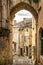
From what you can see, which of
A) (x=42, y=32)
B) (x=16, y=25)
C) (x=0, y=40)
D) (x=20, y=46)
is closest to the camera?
(x=0, y=40)

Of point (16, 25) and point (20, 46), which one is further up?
point (16, 25)

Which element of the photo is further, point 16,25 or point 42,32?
point 16,25

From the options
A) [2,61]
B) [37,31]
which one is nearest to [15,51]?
[37,31]

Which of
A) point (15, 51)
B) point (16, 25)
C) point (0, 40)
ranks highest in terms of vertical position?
point (16, 25)

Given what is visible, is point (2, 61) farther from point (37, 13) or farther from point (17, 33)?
point (17, 33)

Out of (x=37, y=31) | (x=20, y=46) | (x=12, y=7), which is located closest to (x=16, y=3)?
(x=12, y=7)

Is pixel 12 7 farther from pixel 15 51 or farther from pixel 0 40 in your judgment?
pixel 15 51

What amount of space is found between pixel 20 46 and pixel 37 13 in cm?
1476

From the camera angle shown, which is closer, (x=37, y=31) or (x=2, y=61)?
(x=2, y=61)

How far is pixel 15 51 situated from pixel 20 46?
185cm

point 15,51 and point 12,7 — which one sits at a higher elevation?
point 12,7

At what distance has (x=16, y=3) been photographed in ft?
56.5

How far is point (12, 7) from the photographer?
17344mm

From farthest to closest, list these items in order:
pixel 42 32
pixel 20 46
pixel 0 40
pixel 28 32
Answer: pixel 20 46, pixel 28 32, pixel 42 32, pixel 0 40
